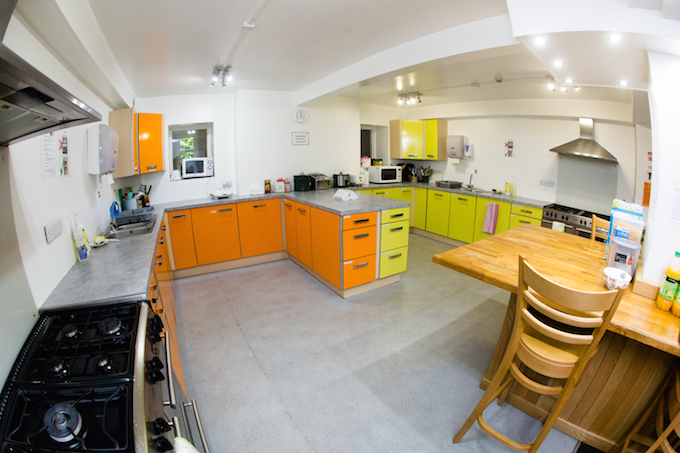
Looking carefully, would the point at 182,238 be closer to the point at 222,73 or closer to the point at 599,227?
the point at 222,73

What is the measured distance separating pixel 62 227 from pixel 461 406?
259 cm

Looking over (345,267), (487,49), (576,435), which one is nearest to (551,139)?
(487,49)

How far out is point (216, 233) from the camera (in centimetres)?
385

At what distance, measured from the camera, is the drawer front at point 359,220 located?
2.99 meters

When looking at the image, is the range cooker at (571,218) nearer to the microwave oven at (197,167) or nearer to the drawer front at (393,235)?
the drawer front at (393,235)

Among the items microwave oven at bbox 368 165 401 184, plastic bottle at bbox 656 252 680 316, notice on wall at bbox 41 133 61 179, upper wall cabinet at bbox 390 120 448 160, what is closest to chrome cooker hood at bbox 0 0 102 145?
notice on wall at bbox 41 133 61 179

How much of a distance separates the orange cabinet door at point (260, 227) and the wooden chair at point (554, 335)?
3168 millimetres

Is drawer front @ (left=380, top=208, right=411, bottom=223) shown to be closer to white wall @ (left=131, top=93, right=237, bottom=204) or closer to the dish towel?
the dish towel

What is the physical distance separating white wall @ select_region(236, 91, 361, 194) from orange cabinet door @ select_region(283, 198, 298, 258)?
0.61 meters

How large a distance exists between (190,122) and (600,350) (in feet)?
15.5

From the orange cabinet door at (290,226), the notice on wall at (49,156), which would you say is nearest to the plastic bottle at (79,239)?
the notice on wall at (49,156)

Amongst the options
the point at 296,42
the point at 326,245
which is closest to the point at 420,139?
the point at 326,245

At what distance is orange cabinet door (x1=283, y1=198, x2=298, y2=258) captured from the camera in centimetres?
400

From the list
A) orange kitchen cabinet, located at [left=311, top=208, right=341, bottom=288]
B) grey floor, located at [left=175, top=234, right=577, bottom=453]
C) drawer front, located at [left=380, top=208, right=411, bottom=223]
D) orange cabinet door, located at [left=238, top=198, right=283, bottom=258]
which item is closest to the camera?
grey floor, located at [left=175, top=234, right=577, bottom=453]
